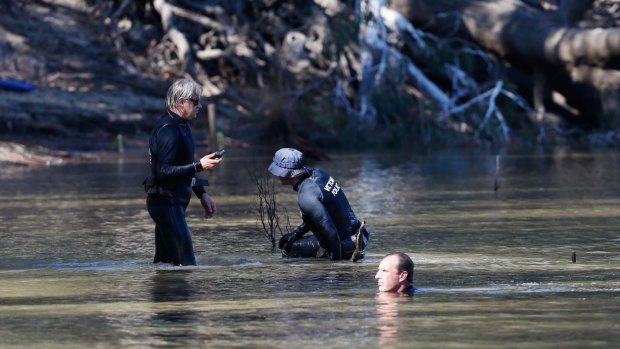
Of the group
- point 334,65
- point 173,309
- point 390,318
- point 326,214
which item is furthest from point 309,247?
point 334,65

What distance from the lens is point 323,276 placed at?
1227cm

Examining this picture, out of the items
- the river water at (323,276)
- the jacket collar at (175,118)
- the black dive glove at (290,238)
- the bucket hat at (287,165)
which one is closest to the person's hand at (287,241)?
the black dive glove at (290,238)

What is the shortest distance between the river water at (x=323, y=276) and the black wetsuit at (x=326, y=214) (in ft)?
0.68

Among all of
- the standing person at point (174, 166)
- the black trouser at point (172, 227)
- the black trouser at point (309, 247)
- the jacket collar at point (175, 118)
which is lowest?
the black trouser at point (309, 247)

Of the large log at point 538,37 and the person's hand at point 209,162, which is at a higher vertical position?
the large log at point 538,37

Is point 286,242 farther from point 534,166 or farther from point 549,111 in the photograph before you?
point 549,111

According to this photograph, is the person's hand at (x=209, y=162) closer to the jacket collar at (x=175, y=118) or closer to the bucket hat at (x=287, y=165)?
the jacket collar at (x=175, y=118)

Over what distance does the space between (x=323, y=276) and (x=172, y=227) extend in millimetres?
1338

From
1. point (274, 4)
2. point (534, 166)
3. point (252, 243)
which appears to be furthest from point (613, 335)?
point (274, 4)

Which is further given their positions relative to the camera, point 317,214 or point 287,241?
point 287,241

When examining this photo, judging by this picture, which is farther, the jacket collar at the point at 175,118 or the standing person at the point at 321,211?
the standing person at the point at 321,211

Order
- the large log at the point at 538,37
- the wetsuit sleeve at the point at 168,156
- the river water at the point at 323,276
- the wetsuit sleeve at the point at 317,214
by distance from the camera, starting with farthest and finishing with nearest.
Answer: the large log at the point at 538,37 < the wetsuit sleeve at the point at 317,214 < the wetsuit sleeve at the point at 168,156 < the river water at the point at 323,276

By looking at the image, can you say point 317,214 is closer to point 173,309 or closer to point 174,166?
point 174,166

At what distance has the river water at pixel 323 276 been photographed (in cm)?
912
